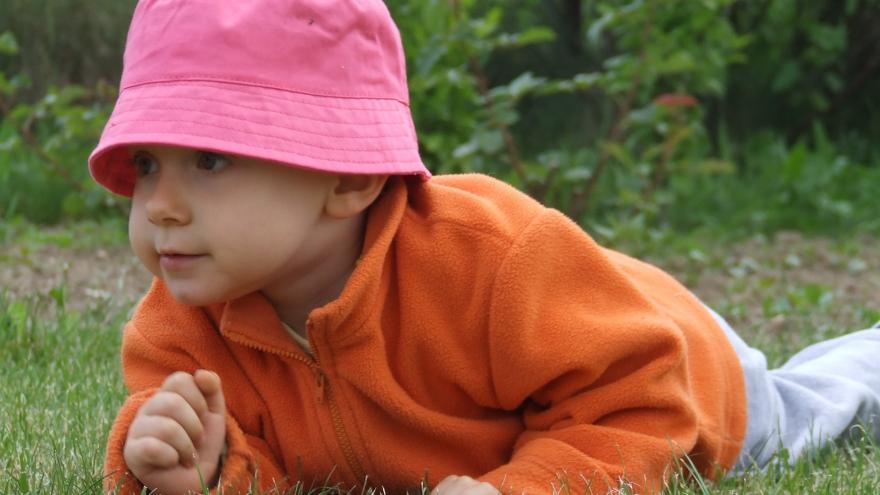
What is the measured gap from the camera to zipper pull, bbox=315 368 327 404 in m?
2.26

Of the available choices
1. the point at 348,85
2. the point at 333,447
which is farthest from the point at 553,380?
the point at 348,85

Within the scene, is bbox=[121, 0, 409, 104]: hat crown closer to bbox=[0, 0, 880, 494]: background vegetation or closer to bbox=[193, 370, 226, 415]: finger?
bbox=[193, 370, 226, 415]: finger

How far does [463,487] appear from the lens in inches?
81.7

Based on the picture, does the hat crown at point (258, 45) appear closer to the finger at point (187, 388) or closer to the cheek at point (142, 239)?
the cheek at point (142, 239)

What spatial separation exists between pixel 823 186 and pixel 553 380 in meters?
4.58

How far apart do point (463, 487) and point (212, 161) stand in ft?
2.09

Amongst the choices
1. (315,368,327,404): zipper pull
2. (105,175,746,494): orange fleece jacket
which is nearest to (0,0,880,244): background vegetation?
(105,175,746,494): orange fleece jacket

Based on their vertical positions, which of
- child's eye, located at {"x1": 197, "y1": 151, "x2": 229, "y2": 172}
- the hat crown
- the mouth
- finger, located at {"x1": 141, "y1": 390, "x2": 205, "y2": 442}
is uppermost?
the hat crown

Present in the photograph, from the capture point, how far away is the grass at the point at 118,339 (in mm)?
2266

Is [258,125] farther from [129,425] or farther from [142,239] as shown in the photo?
[129,425]

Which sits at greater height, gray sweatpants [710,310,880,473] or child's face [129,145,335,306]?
child's face [129,145,335,306]

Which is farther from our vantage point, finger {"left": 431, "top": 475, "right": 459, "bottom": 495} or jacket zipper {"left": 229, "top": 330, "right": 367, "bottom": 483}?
jacket zipper {"left": 229, "top": 330, "right": 367, "bottom": 483}

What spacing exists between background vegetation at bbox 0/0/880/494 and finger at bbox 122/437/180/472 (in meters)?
0.28

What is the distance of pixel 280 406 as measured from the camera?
2354mm
